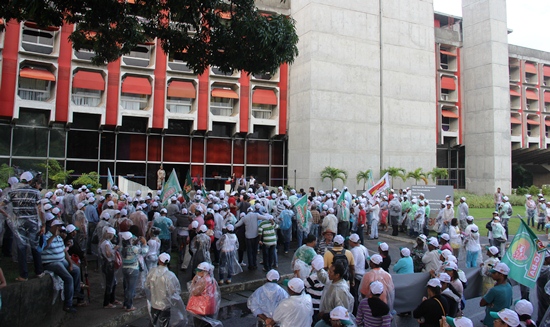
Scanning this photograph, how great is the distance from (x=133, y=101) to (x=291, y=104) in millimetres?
11061

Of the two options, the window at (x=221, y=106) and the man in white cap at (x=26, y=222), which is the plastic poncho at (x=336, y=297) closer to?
the man in white cap at (x=26, y=222)

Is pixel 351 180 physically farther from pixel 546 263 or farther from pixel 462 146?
pixel 546 263

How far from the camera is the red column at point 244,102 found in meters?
29.7

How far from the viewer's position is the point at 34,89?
24859 mm

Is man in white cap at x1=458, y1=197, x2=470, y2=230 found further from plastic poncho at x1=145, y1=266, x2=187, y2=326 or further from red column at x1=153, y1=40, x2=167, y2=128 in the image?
red column at x1=153, y1=40, x2=167, y2=128

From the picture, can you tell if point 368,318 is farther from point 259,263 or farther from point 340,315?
point 259,263

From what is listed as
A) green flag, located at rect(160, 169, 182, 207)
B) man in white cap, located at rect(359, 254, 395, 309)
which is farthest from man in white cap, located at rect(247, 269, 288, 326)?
green flag, located at rect(160, 169, 182, 207)

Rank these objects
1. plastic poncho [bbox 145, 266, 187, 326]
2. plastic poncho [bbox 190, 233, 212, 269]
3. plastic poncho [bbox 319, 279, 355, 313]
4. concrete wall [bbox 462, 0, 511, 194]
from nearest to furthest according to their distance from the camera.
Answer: plastic poncho [bbox 319, 279, 355, 313] < plastic poncho [bbox 145, 266, 187, 326] < plastic poncho [bbox 190, 233, 212, 269] < concrete wall [bbox 462, 0, 511, 194]

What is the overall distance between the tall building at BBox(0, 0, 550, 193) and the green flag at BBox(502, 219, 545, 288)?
68.9 feet

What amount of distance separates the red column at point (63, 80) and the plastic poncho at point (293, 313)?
23762mm

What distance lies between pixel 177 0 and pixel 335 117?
21771 millimetres

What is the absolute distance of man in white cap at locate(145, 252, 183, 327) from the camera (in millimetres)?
6723

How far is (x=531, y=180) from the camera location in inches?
1795

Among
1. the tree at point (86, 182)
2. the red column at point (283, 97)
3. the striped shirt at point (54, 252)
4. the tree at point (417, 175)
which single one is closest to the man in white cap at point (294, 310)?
the striped shirt at point (54, 252)
